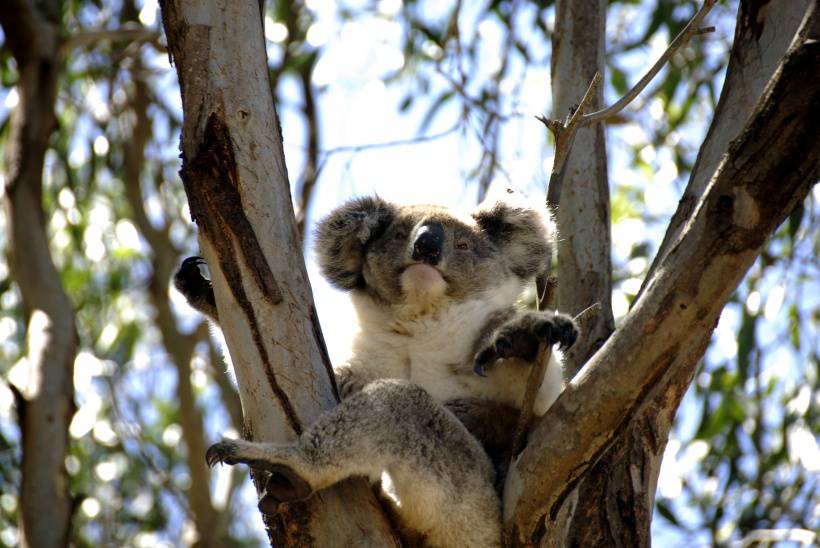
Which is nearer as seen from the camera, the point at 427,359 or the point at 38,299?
the point at 427,359

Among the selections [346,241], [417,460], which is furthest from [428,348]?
[417,460]

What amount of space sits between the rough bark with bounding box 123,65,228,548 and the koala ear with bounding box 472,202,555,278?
8.27ft

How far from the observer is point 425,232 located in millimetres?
3014

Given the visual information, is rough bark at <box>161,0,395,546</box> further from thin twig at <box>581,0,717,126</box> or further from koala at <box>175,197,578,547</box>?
thin twig at <box>581,0,717,126</box>

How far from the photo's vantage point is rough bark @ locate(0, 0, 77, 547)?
3176 millimetres

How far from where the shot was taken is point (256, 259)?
2.14 metres

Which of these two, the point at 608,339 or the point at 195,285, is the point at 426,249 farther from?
the point at 608,339

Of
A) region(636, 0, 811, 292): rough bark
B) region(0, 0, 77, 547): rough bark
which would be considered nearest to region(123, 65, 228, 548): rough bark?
region(0, 0, 77, 547): rough bark

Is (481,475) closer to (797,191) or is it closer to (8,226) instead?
(797,191)

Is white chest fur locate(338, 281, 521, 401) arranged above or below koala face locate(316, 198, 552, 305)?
below

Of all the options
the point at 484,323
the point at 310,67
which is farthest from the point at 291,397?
the point at 310,67

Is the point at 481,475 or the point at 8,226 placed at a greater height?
the point at 8,226

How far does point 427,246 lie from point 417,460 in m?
0.82

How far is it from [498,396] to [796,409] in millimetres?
2558
